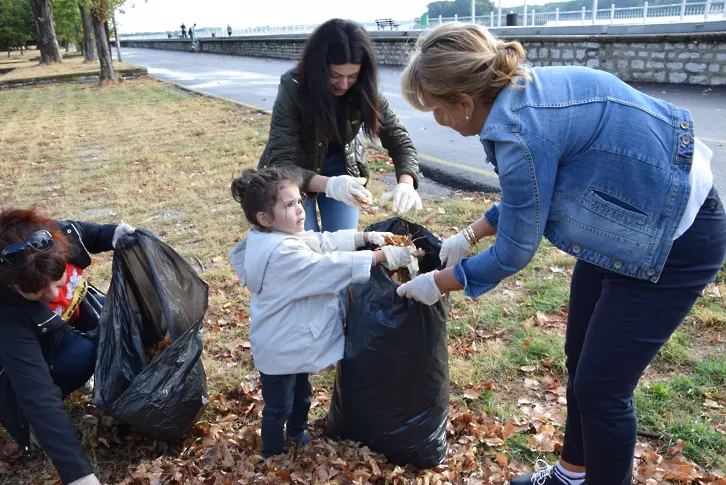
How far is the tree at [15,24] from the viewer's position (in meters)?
44.2

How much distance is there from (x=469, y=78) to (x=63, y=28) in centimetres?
4748

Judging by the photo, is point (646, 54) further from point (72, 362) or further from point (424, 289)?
point (72, 362)

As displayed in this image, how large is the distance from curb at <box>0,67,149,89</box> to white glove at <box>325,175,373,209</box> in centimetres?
2203

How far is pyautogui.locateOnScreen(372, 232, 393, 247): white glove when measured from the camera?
7.56ft

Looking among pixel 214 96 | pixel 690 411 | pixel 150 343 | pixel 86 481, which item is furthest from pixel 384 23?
pixel 86 481

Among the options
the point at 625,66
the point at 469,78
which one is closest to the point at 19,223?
the point at 469,78

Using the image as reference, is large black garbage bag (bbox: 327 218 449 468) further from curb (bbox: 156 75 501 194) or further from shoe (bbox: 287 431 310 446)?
curb (bbox: 156 75 501 194)

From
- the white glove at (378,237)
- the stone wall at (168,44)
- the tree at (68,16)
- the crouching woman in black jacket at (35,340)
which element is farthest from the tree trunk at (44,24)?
the white glove at (378,237)

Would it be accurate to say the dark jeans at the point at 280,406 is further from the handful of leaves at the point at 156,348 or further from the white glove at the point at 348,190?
the white glove at the point at 348,190

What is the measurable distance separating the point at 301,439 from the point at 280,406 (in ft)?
1.03

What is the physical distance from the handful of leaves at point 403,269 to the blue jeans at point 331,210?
2.42 ft

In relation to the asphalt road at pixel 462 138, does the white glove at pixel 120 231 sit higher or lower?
higher

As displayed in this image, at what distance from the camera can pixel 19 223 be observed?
2.27 m

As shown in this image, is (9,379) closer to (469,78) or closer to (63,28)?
(469,78)
